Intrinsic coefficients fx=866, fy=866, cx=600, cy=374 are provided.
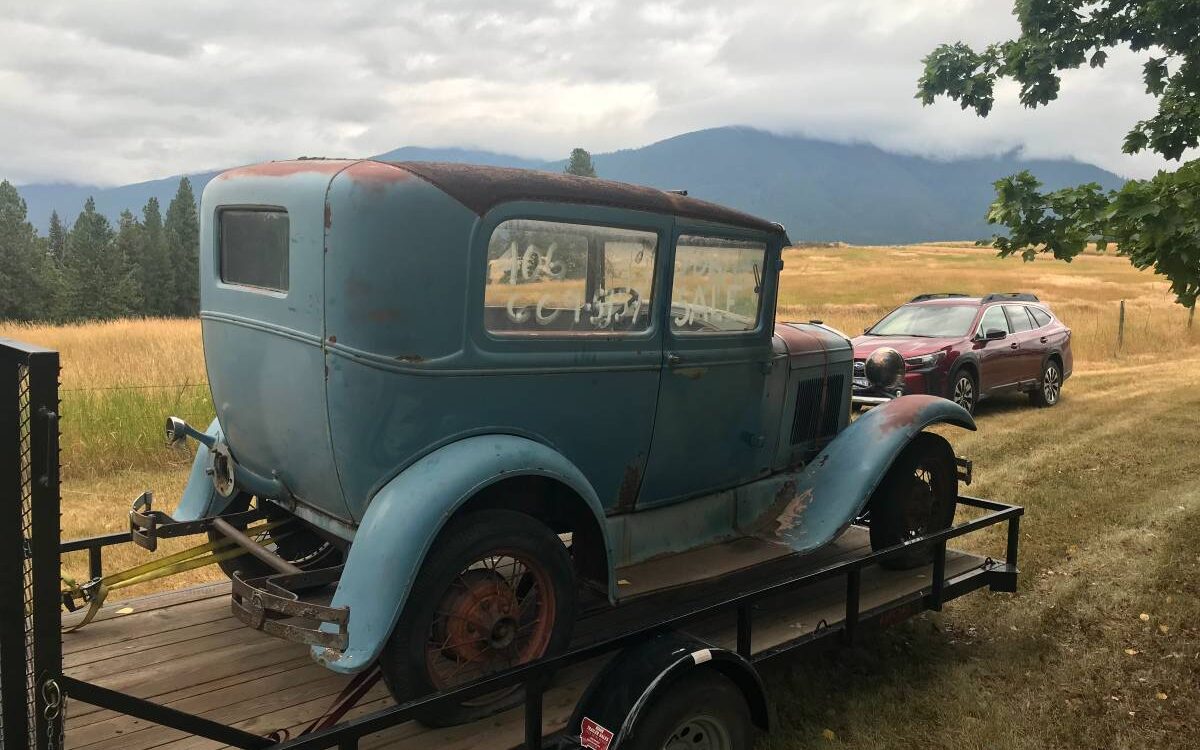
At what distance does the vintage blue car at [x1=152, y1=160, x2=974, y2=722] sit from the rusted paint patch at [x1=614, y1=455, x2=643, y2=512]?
2cm

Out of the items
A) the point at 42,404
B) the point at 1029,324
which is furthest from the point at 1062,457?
the point at 42,404

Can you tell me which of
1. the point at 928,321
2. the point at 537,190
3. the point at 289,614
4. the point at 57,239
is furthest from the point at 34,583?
the point at 57,239

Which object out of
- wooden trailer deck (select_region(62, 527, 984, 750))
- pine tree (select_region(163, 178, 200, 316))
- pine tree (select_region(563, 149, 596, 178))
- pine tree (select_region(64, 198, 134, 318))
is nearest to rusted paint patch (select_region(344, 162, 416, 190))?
wooden trailer deck (select_region(62, 527, 984, 750))

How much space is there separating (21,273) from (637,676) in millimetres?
60100

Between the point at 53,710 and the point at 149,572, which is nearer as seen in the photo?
the point at 53,710

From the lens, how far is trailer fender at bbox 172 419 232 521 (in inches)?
161

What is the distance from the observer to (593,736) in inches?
110

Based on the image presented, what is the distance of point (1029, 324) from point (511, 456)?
41.4 feet

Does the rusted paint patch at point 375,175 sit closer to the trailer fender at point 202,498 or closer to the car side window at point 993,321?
the trailer fender at point 202,498

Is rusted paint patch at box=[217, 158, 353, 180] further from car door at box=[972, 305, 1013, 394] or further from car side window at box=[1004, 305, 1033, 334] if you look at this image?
car side window at box=[1004, 305, 1033, 334]

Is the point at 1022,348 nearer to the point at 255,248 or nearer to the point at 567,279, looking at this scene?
the point at 567,279

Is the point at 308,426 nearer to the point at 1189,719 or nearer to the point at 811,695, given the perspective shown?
the point at 811,695

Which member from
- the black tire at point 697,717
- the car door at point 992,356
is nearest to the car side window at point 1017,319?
the car door at point 992,356

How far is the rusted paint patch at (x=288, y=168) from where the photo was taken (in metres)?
3.18
